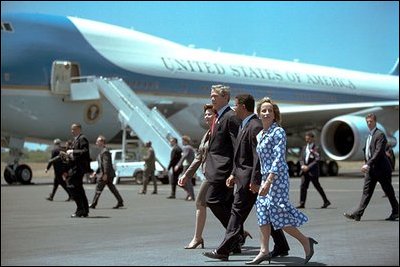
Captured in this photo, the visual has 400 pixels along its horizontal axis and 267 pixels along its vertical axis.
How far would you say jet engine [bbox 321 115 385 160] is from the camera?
24.0 metres

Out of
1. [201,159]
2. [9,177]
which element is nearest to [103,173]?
[201,159]

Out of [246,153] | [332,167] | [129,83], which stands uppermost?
[129,83]

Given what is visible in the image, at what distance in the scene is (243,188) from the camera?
6.71 meters

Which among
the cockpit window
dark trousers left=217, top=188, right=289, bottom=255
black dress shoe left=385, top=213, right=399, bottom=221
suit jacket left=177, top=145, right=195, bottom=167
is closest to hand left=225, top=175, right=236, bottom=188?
dark trousers left=217, top=188, right=289, bottom=255

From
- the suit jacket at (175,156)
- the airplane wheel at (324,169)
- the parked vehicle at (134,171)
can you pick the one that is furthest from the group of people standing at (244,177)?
the airplane wheel at (324,169)

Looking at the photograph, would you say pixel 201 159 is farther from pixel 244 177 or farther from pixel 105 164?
pixel 105 164

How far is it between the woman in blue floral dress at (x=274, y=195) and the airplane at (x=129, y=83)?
1495cm

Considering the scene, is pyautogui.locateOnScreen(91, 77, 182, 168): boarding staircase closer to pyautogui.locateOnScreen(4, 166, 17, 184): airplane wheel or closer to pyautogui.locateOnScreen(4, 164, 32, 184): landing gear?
pyautogui.locateOnScreen(4, 164, 32, 184): landing gear

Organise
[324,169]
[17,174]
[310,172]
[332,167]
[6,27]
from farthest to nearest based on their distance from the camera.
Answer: [332,167] < [324,169] < [17,174] < [6,27] < [310,172]

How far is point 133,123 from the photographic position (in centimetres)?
2148

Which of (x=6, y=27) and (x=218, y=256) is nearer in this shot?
(x=218, y=256)

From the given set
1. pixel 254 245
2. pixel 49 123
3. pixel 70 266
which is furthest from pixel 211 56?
pixel 70 266

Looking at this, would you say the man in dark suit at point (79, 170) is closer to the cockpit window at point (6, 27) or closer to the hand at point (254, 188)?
the hand at point (254, 188)

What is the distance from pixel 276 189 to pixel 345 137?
20.6 meters
